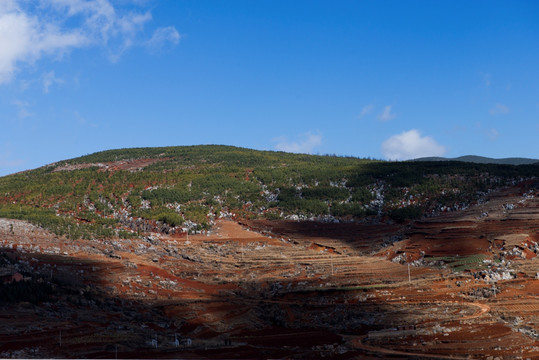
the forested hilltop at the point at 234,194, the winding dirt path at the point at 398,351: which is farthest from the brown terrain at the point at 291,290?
the forested hilltop at the point at 234,194

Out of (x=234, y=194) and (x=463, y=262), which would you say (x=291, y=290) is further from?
(x=234, y=194)

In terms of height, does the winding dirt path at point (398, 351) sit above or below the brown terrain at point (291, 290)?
below

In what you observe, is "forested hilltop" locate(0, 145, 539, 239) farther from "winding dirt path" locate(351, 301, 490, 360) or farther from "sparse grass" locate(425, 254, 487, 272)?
"winding dirt path" locate(351, 301, 490, 360)

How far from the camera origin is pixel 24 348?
2341 cm

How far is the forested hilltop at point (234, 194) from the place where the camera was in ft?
170

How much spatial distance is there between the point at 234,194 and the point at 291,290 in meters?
23.0

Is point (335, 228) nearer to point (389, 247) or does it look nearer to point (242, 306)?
point (389, 247)

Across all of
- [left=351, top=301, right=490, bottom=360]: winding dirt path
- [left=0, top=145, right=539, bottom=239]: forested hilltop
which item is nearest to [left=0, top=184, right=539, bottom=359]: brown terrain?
[left=351, top=301, right=490, bottom=360]: winding dirt path

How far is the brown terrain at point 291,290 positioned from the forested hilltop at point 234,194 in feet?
8.32

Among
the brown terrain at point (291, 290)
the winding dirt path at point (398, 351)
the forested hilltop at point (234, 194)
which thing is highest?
the forested hilltop at point (234, 194)

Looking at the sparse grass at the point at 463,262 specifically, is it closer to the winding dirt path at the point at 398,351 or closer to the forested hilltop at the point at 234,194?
the winding dirt path at the point at 398,351

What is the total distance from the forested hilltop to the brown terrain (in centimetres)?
253

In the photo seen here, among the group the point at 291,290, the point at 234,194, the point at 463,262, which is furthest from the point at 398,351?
the point at 234,194

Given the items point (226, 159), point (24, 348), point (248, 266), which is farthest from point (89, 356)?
point (226, 159)
